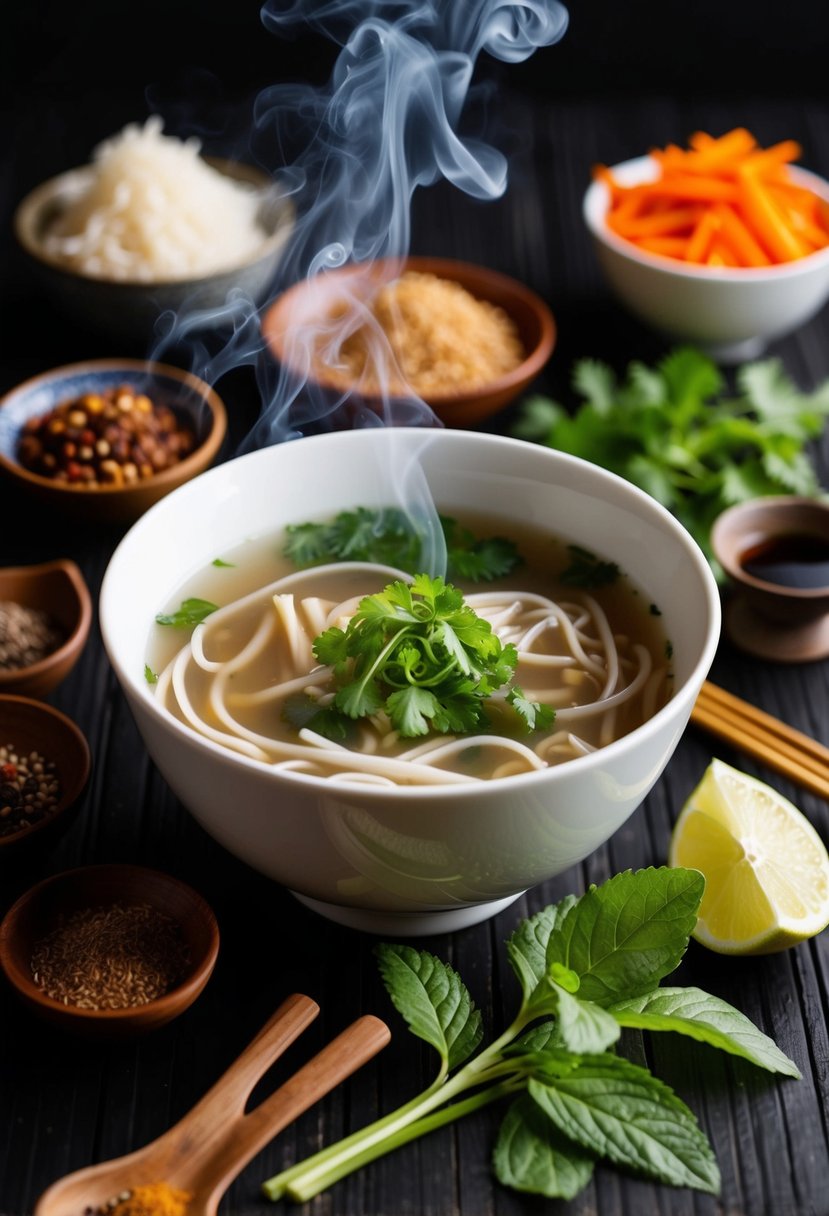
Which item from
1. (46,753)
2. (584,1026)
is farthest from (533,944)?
(46,753)

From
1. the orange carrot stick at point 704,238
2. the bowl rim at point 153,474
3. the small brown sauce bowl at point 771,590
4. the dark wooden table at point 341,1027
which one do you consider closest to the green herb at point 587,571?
the dark wooden table at point 341,1027

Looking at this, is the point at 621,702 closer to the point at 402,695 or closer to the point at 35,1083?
the point at 402,695

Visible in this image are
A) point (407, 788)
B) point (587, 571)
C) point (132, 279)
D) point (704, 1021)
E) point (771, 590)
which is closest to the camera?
point (407, 788)

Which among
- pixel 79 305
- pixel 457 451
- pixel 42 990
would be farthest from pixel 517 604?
pixel 79 305

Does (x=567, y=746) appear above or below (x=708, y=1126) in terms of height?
above

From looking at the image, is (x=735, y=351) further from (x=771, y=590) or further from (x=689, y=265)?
(x=771, y=590)

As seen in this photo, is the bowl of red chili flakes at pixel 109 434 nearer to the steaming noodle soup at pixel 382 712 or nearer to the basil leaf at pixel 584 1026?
the steaming noodle soup at pixel 382 712

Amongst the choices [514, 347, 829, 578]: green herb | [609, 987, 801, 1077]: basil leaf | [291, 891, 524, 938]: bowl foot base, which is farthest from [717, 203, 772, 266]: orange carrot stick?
[609, 987, 801, 1077]: basil leaf
